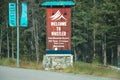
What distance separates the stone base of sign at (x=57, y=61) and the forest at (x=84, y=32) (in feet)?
46.9

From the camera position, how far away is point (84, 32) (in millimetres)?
50531

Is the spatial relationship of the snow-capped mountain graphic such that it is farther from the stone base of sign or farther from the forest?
the forest

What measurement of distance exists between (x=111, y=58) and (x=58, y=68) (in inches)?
1182

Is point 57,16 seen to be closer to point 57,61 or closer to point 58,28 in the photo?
point 58,28

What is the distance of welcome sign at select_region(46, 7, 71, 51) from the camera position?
2492cm

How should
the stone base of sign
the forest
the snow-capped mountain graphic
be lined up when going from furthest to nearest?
the forest, the snow-capped mountain graphic, the stone base of sign

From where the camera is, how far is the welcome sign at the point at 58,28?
2492 cm

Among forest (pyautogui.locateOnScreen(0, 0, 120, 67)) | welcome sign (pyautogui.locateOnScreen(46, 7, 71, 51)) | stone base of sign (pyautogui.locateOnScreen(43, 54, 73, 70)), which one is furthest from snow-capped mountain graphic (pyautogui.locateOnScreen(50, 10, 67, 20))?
forest (pyautogui.locateOnScreen(0, 0, 120, 67))

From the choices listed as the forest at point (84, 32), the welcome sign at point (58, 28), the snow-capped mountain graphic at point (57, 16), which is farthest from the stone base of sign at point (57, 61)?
the forest at point (84, 32)

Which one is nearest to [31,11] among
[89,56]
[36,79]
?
[89,56]

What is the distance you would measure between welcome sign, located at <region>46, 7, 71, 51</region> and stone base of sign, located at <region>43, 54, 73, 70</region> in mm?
639

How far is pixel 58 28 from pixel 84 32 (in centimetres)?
2572

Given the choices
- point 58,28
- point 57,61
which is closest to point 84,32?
point 58,28

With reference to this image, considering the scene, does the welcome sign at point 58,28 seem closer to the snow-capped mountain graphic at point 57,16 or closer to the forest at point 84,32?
the snow-capped mountain graphic at point 57,16
